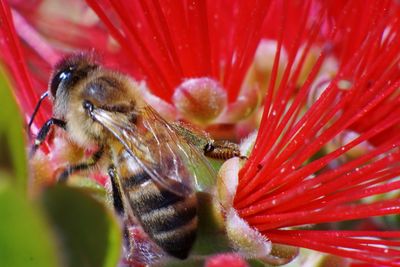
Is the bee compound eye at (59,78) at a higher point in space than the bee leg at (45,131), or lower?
higher

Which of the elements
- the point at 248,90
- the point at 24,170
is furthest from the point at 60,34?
the point at 24,170

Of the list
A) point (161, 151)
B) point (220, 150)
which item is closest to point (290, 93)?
point (220, 150)

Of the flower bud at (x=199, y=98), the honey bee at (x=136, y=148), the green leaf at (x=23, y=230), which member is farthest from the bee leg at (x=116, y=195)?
the green leaf at (x=23, y=230)

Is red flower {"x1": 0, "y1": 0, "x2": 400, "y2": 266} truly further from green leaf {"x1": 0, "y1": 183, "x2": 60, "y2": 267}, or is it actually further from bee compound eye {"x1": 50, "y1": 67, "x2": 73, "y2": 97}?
green leaf {"x1": 0, "y1": 183, "x2": 60, "y2": 267}

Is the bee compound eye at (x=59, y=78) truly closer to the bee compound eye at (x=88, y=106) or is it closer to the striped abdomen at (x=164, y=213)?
the bee compound eye at (x=88, y=106)

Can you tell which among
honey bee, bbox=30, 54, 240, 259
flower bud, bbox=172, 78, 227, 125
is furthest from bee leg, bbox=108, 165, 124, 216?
flower bud, bbox=172, 78, 227, 125

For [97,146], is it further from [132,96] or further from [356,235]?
[356,235]
